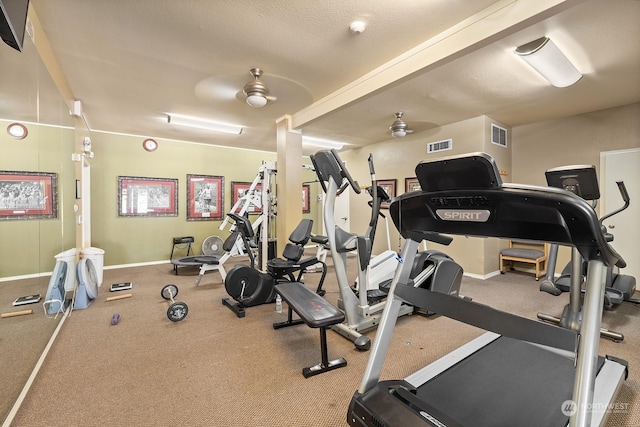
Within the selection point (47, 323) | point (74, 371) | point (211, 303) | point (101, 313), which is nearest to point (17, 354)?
point (74, 371)

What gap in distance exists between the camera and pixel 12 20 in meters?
1.29

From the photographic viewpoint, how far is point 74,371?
2.07 meters

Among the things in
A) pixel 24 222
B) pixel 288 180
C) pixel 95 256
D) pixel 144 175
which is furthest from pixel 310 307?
pixel 144 175

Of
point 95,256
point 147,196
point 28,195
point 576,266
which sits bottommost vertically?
point 95,256

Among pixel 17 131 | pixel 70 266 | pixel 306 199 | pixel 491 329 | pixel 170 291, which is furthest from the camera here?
pixel 306 199

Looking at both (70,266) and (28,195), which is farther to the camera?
(70,266)

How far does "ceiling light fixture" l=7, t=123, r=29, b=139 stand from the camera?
1.73m

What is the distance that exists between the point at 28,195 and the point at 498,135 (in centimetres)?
591

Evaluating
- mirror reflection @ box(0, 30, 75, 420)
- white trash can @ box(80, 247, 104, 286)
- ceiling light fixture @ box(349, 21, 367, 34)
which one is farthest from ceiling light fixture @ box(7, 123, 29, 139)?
ceiling light fixture @ box(349, 21, 367, 34)

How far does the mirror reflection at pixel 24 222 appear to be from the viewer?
5.51 ft

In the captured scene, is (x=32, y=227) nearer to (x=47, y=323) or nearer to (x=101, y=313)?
(x=47, y=323)

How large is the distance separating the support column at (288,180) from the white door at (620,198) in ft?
14.5

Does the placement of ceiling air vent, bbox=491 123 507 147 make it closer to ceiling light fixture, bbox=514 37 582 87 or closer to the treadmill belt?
ceiling light fixture, bbox=514 37 582 87

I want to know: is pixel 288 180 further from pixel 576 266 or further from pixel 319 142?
pixel 576 266
